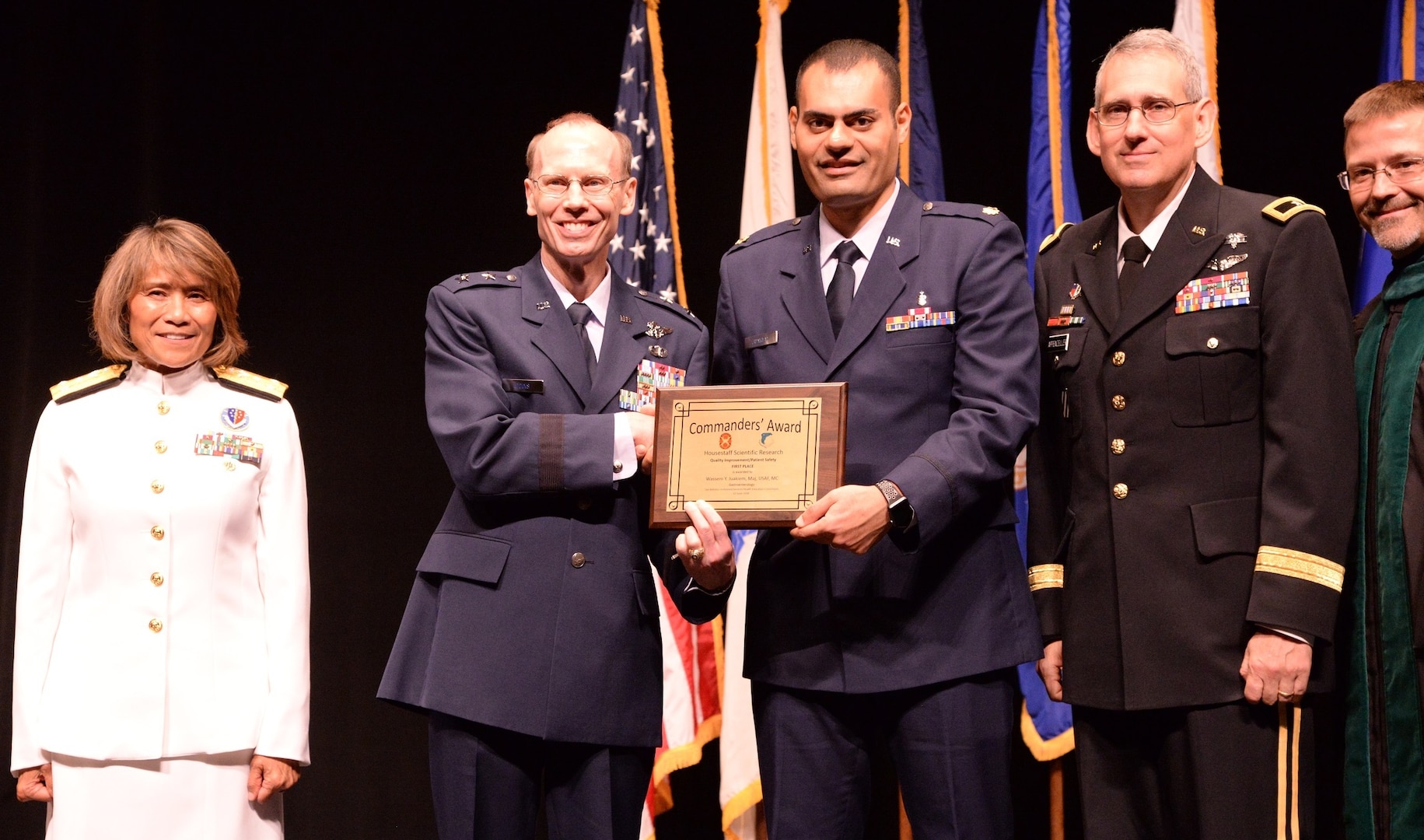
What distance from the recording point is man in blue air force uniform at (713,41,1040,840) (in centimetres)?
Answer: 204

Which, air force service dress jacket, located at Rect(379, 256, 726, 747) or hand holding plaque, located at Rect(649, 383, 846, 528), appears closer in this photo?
hand holding plaque, located at Rect(649, 383, 846, 528)

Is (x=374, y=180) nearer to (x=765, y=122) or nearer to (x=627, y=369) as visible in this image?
(x=765, y=122)

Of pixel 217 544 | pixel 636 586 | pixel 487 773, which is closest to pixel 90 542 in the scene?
pixel 217 544

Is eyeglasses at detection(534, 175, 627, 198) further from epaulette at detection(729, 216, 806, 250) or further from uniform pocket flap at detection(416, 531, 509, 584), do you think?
uniform pocket flap at detection(416, 531, 509, 584)

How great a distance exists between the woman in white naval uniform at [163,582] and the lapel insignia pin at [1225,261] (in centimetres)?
173

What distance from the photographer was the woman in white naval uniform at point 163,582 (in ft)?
7.36

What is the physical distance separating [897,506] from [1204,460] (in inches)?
22.2

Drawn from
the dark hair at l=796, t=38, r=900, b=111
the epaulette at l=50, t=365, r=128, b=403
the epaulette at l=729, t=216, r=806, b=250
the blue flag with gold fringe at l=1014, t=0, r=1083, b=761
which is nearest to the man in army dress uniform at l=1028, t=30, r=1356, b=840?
the dark hair at l=796, t=38, r=900, b=111

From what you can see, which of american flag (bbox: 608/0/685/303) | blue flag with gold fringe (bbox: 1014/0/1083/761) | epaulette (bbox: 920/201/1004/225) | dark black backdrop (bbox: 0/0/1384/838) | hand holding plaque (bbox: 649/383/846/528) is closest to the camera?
hand holding plaque (bbox: 649/383/846/528)

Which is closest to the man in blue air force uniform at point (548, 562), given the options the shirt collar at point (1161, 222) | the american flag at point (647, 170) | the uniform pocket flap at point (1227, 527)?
the uniform pocket flap at point (1227, 527)

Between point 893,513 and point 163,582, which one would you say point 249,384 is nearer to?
point 163,582

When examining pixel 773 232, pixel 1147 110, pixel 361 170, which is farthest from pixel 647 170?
pixel 1147 110

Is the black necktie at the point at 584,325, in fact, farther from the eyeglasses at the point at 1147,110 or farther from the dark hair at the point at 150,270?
the eyeglasses at the point at 1147,110

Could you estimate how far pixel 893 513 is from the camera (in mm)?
1991
